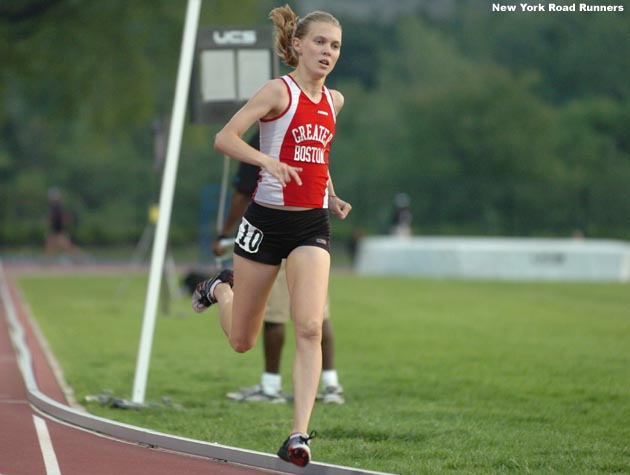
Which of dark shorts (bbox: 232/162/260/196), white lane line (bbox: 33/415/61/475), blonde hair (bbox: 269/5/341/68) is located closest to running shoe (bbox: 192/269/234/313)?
white lane line (bbox: 33/415/61/475)

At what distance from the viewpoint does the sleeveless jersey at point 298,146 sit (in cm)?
698

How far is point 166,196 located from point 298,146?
287cm

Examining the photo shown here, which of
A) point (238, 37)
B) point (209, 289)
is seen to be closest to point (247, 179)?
point (238, 37)

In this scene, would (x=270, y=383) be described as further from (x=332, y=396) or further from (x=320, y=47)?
(x=320, y=47)

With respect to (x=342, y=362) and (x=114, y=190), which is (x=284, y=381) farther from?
(x=114, y=190)

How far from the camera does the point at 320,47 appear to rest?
7.04 metres

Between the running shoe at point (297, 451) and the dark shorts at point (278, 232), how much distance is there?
3.35 feet

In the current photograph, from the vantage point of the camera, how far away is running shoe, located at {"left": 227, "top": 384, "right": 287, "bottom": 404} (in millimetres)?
10172

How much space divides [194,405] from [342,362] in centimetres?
357

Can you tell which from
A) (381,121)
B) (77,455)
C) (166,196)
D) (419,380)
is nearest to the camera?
(77,455)

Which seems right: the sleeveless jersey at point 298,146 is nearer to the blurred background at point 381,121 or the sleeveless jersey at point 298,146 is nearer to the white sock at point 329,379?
the white sock at point 329,379

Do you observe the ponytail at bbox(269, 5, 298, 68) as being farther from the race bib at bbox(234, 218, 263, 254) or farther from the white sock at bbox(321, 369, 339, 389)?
the white sock at bbox(321, 369, 339, 389)

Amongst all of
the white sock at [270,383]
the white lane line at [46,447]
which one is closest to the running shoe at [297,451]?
the white lane line at [46,447]

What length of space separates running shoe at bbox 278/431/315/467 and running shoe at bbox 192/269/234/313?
1671mm
